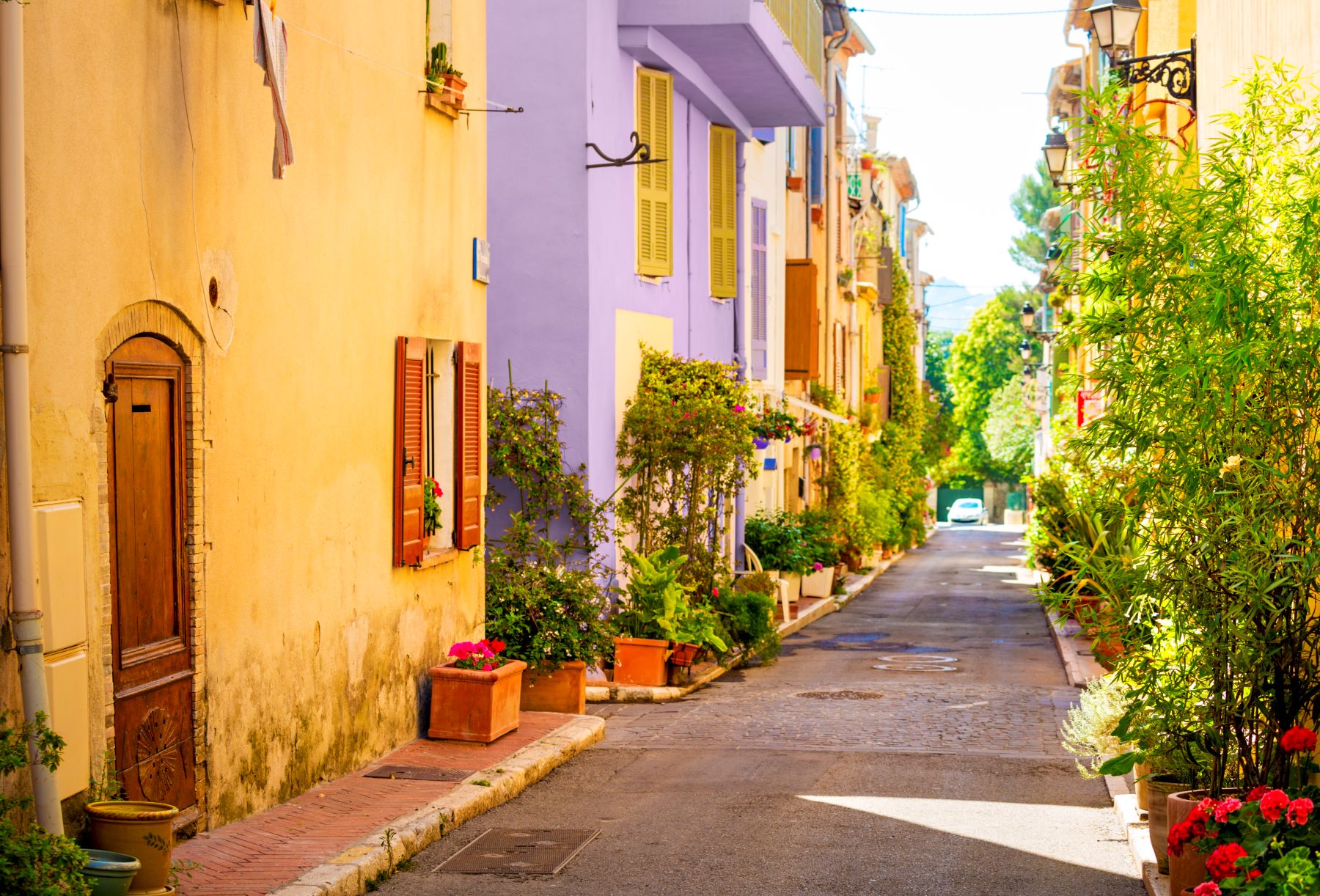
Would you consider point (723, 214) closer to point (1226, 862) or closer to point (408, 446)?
point (408, 446)

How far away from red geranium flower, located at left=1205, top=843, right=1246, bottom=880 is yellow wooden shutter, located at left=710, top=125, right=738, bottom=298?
1443 cm

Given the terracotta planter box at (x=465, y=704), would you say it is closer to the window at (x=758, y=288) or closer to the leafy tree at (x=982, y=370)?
the window at (x=758, y=288)

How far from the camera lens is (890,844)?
8328mm

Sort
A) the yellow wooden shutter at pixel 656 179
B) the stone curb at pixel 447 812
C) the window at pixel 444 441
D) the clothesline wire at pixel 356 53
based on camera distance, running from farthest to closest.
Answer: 1. the yellow wooden shutter at pixel 656 179
2. the window at pixel 444 441
3. the clothesline wire at pixel 356 53
4. the stone curb at pixel 447 812

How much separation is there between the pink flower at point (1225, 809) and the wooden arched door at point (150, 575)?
182 inches

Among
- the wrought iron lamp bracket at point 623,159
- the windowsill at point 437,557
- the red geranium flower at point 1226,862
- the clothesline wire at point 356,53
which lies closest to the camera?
the red geranium flower at point 1226,862

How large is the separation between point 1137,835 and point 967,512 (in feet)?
213

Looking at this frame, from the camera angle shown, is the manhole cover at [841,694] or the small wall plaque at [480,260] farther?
the manhole cover at [841,694]

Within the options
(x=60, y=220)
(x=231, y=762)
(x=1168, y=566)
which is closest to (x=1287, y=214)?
(x=1168, y=566)

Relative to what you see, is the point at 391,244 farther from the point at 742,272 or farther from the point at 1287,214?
the point at 742,272

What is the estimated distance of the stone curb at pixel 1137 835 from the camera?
7.30 metres

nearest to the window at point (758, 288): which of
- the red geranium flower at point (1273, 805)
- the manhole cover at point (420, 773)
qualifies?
the manhole cover at point (420, 773)

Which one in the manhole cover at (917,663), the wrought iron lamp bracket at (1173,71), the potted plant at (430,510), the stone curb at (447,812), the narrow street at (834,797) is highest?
the wrought iron lamp bracket at (1173,71)

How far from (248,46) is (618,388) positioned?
26.5 feet
